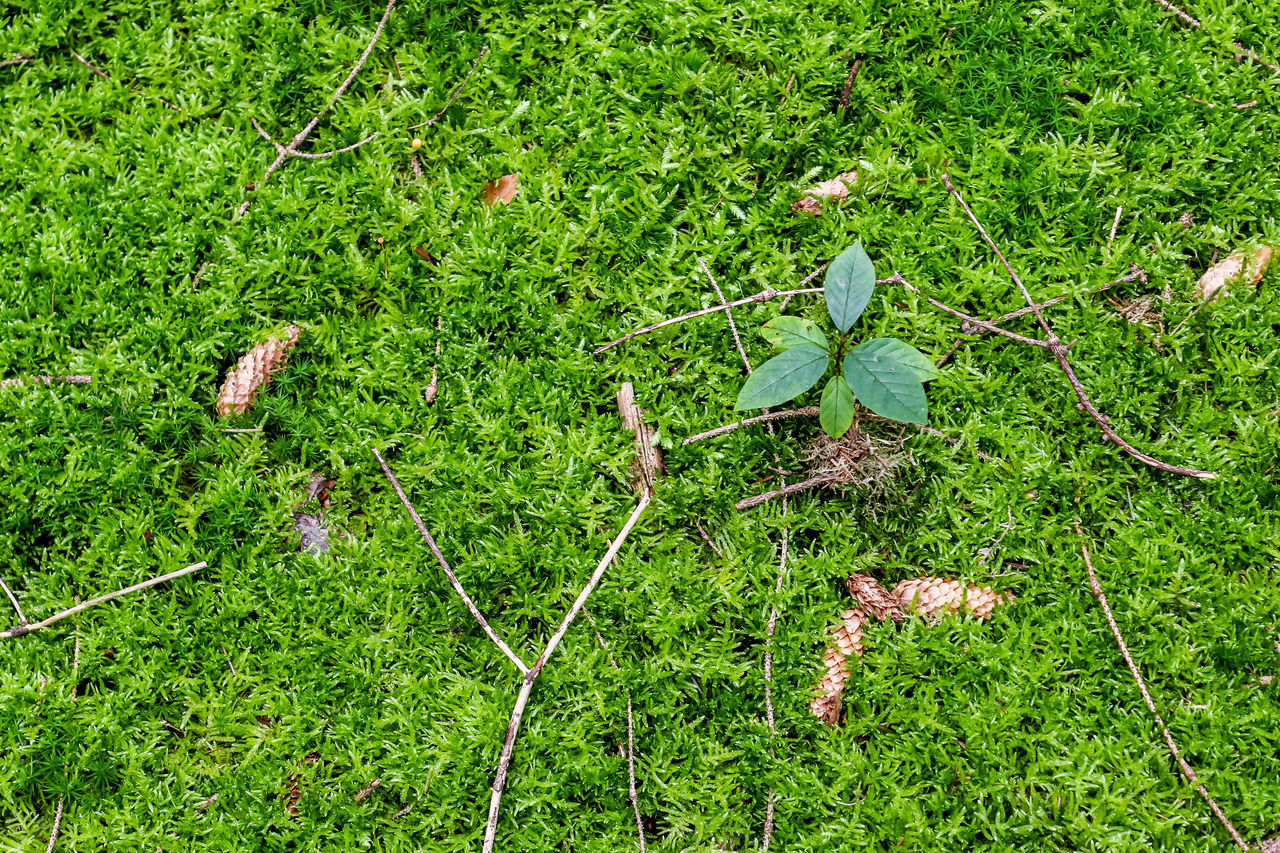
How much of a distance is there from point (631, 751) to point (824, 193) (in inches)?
84.2

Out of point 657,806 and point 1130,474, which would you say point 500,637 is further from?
point 1130,474

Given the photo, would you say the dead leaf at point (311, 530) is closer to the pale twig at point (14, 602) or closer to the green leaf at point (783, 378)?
the pale twig at point (14, 602)

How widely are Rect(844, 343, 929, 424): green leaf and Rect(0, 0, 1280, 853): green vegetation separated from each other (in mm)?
302

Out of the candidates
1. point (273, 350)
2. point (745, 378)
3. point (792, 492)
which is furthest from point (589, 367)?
point (273, 350)

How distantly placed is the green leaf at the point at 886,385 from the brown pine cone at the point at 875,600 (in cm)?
58

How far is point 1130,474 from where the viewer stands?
298cm

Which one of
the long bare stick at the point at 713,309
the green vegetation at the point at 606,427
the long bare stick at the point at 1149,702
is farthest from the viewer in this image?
the long bare stick at the point at 713,309

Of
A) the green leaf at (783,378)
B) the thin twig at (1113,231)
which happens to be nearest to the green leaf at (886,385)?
the green leaf at (783,378)

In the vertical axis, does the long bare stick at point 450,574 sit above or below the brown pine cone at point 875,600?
above

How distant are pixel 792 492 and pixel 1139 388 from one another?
1.31 metres

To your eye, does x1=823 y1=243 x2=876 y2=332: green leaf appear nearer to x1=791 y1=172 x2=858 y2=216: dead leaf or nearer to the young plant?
the young plant

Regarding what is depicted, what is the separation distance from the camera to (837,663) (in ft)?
9.43

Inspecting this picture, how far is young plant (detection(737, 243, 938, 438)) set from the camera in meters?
2.82

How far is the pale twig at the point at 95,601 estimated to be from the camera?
2.96 m
